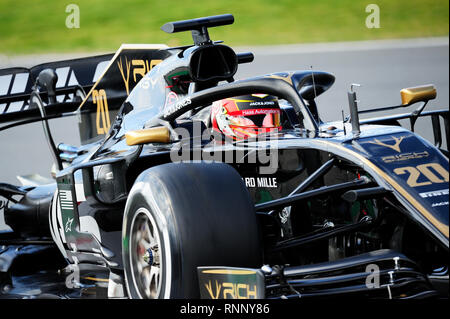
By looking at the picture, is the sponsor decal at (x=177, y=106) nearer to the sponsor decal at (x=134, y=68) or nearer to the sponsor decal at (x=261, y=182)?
the sponsor decal at (x=261, y=182)

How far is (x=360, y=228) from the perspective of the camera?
375 centimetres

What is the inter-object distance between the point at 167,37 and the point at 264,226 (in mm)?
9606

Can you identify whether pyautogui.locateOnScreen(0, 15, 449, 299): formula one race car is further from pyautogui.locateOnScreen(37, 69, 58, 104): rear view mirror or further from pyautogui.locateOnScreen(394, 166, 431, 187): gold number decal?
pyautogui.locateOnScreen(37, 69, 58, 104): rear view mirror

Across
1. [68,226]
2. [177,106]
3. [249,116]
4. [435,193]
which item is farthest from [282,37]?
[435,193]

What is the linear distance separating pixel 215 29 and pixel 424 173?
982 centimetres

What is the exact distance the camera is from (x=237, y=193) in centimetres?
363

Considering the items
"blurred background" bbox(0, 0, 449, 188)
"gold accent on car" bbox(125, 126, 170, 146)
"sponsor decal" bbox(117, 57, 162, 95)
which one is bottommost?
"gold accent on car" bbox(125, 126, 170, 146)

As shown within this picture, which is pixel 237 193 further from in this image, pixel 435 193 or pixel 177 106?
pixel 177 106

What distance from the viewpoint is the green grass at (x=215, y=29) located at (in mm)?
12383

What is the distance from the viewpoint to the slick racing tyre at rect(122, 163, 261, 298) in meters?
3.50

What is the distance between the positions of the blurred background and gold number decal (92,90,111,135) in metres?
4.10

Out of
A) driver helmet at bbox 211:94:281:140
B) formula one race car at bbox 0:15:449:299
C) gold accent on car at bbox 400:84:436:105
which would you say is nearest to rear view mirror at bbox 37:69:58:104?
formula one race car at bbox 0:15:449:299

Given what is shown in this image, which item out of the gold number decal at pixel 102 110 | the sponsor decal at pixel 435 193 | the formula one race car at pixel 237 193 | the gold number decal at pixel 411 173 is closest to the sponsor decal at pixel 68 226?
the formula one race car at pixel 237 193

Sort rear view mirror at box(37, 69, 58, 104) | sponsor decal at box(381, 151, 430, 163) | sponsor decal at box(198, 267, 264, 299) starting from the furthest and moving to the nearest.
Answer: rear view mirror at box(37, 69, 58, 104) < sponsor decal at box(381, 151, 430, 163) < sponsor decal at box(198, 267, 264, 299)
